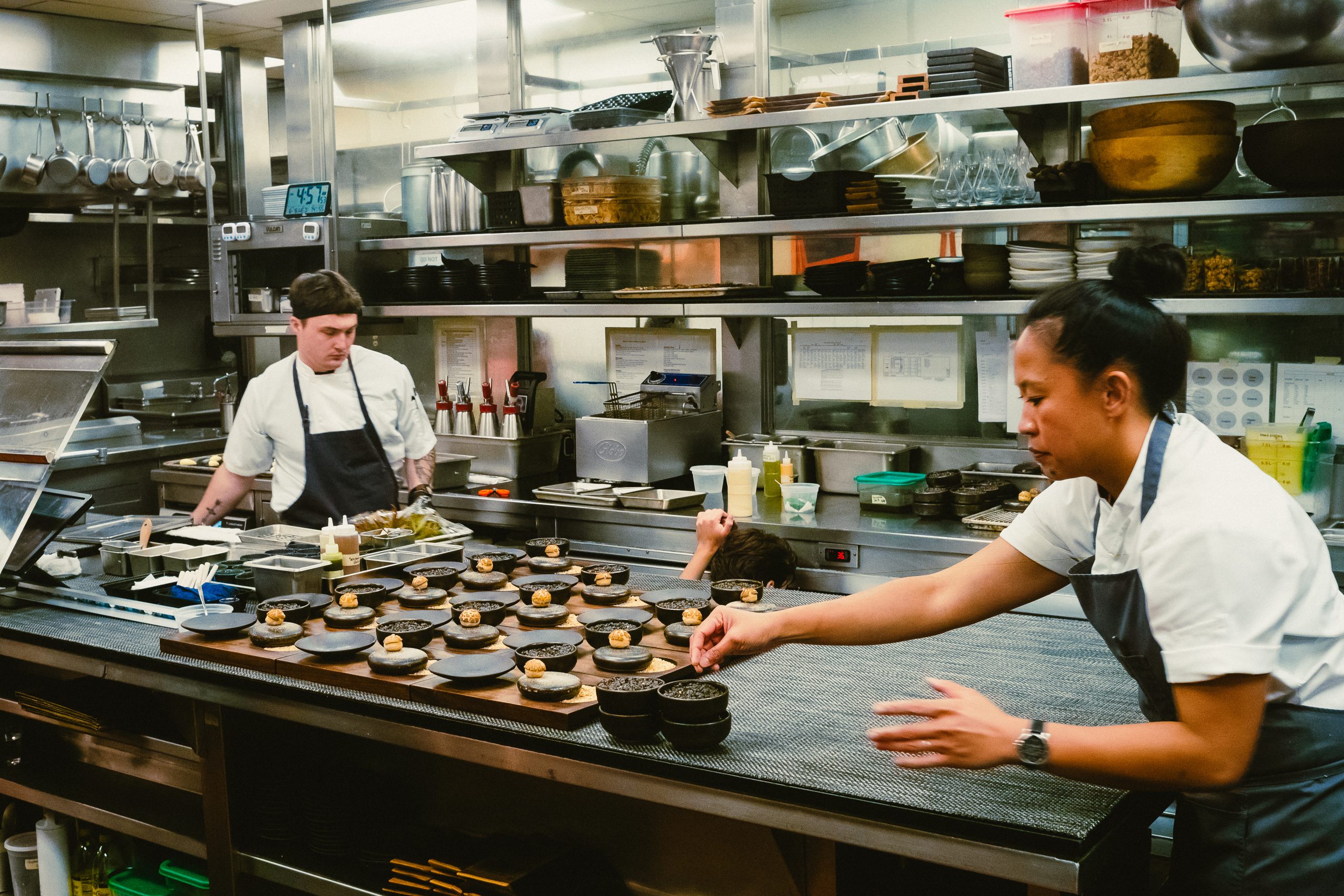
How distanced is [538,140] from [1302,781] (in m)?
3.76

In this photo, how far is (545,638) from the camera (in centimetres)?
234

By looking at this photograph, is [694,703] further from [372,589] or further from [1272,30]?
[1272,30]

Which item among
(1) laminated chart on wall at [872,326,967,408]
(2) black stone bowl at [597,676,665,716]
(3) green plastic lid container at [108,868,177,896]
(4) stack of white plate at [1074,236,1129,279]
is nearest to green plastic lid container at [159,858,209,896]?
(3) green plastic lid container at [108,868,177,896]

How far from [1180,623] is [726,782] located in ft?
2.26

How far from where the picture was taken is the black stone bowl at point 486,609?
249 cm

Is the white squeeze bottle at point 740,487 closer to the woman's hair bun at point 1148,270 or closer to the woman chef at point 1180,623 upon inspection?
the woman chef at point 1180,623

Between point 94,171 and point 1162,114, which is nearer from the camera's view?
point 1162,114

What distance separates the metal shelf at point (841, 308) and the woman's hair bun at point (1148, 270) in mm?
1204

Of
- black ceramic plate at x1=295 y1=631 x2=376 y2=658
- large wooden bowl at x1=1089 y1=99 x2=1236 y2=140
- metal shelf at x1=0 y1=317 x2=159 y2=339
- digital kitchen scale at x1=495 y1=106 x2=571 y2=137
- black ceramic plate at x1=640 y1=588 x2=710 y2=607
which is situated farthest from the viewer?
metal shelf at x1=0 y1=317 x2=159 y2=339

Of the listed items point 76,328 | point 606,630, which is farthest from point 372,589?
point 76,328

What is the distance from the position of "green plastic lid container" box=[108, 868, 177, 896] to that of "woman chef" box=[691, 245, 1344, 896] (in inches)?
80.0

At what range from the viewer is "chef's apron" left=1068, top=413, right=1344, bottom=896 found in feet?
5.33

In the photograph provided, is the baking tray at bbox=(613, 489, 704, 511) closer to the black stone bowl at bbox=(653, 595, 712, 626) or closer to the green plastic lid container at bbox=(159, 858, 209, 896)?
the black stone bowl at bbox=(653, 595, 712, 626)

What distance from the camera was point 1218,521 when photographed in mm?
1498
